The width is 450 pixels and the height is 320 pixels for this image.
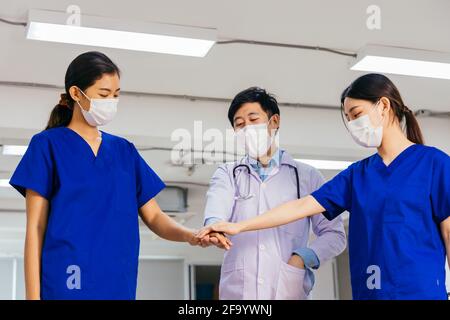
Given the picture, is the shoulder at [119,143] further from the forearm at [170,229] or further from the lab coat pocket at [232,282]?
the lab coat pocket at [232,282]

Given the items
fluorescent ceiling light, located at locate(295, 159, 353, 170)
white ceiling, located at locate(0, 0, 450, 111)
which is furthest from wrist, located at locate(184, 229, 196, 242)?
fluorescent ceiling light, located at locate(295, 159, 353, 170)

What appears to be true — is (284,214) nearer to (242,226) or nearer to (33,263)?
(242,226)

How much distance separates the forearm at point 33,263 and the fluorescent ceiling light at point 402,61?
2797mm

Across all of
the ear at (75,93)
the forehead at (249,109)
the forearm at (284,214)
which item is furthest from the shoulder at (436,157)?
the ear at (75,93)

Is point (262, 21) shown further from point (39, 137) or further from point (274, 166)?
point (39, 137)

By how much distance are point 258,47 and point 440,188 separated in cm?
267

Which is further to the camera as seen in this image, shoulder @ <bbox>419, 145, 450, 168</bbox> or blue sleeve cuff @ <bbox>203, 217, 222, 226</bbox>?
blue sleeve cuff @ <bbox>203, 217, 222, 226</bbox>

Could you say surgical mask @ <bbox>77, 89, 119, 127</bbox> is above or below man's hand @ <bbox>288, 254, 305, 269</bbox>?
above

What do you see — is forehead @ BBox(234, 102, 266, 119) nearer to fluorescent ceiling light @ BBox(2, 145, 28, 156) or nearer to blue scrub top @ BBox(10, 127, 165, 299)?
blue scrub top @ BBox(10, 127, 165, 299)

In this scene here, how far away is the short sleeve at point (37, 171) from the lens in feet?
5.42

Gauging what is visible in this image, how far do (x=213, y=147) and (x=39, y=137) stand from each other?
4030 millimetres

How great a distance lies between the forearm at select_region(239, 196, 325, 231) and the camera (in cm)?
187

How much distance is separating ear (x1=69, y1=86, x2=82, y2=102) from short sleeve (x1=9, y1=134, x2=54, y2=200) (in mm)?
139

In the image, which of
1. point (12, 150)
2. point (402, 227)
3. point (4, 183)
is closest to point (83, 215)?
point (402, 227)
